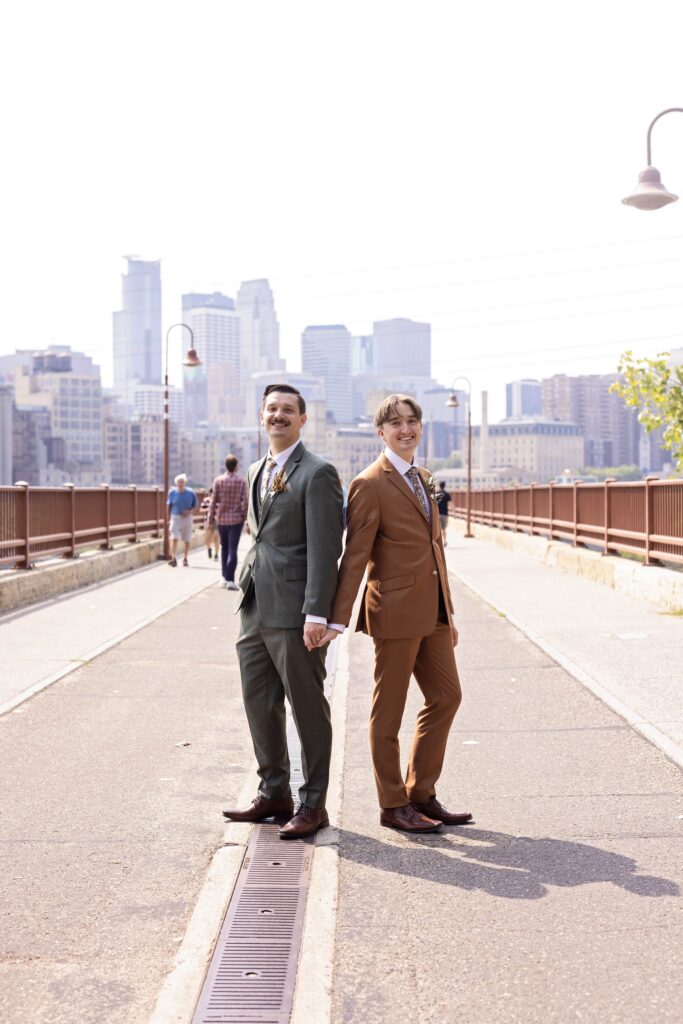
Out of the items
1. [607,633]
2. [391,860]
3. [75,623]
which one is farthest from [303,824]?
[75,623]

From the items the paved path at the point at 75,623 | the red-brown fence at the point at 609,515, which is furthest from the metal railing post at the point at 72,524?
the red-brown fence at the point at 609,515

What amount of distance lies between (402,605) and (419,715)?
546 millimetres

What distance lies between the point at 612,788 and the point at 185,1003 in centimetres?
311

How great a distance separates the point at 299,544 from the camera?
512cm

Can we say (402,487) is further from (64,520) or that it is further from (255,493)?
(64,520)

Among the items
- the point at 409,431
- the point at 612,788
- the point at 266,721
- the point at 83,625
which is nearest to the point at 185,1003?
the point at 266,721

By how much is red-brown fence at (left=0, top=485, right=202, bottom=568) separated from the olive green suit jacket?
10525mm

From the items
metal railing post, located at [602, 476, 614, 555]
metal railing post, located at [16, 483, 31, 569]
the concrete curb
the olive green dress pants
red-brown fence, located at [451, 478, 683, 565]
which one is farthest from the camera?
metal railing post, located at [602, 476, 614, 555]

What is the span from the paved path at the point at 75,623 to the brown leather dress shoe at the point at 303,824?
3.68 metres

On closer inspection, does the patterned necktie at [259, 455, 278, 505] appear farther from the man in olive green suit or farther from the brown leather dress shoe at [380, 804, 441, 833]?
the brown leather dress shoe at [380, 804, 441, 833]

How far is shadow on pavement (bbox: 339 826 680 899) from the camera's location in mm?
4586

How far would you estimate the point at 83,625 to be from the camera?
13250mm

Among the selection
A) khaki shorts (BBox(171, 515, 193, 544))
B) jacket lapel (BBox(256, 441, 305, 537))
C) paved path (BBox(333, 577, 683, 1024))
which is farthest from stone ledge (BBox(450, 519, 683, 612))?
jacket lapel (BBox(256, 441, 305, 537))

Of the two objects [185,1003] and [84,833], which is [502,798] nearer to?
[84,833]
